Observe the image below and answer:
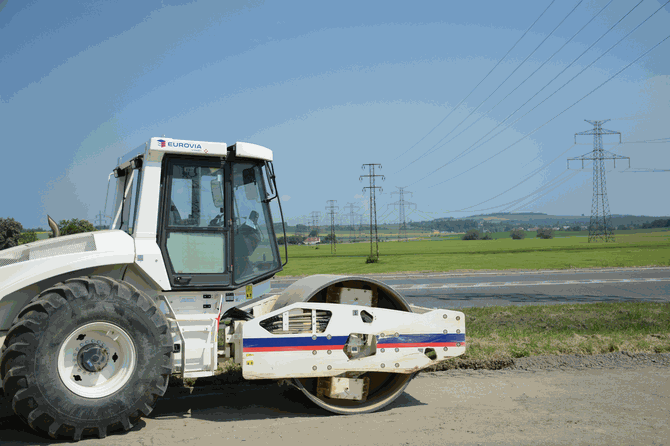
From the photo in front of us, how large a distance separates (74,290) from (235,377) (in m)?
2.98

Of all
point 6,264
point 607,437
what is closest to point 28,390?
point 6,264

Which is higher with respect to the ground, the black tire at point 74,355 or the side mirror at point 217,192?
the side mirror at point 217,192

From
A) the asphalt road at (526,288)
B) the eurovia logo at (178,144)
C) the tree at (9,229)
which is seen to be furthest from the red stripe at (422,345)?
the tree at (9,229)

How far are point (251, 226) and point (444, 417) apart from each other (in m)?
2.93

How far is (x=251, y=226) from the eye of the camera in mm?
6059

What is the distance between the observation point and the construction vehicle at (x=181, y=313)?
4.66 meters

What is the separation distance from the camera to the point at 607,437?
4.59m

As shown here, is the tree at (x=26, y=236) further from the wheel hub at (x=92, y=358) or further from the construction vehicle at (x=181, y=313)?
the wheel hub at (x=92, y=358)

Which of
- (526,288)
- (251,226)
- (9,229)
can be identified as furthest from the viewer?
(9,229)

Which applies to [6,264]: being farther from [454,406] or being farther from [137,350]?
[454,406]

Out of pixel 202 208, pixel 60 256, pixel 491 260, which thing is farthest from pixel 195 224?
pixel 491 260

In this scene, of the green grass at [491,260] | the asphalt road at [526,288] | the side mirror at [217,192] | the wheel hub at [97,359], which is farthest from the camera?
the green grass at [491,260]

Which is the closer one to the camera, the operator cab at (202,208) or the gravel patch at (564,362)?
the operator cab at (202,208)

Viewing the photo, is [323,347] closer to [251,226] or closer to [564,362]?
[251,226]
